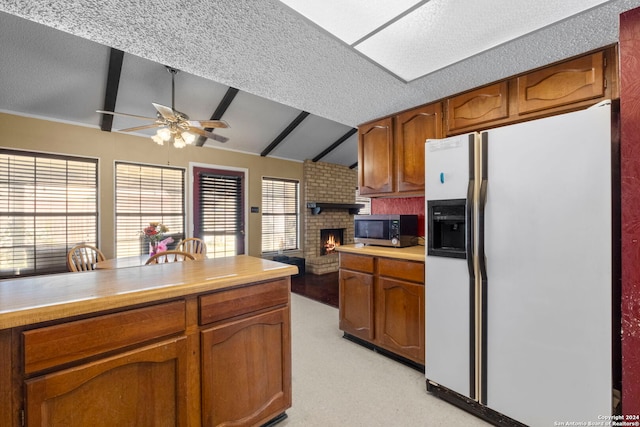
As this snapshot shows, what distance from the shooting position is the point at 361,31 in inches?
61.8

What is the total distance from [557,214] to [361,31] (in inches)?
56.1

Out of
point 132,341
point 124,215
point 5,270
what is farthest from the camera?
point 124,215

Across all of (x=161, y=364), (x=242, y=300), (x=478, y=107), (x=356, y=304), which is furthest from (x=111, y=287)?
(x=478, y=107)

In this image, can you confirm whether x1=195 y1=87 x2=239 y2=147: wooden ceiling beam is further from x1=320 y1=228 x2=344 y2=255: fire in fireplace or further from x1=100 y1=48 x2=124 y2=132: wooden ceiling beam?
x1=320 y1=228 x2=344 y2=255: fire in fireplace

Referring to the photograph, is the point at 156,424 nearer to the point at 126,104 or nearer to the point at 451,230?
the point at 451,230

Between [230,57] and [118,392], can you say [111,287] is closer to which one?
[118,392]

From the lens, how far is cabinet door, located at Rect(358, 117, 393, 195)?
9.29 ft

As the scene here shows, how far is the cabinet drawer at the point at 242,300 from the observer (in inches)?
51.2

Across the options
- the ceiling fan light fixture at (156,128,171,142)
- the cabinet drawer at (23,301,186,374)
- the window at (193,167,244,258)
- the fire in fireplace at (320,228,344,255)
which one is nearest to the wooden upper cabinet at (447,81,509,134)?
the cabinet drawer at (23,301,186,374)

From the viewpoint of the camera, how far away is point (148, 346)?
1148 millimetres

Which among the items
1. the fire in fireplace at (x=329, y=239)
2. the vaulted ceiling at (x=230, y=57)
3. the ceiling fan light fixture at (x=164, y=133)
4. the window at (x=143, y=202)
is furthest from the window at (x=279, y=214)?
the ceiling fan light fixture at (x=164, y=133)

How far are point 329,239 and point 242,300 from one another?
16.5ft

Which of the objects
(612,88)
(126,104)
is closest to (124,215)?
(126,104)

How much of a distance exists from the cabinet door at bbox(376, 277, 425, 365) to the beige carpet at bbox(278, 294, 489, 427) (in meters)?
0.17
